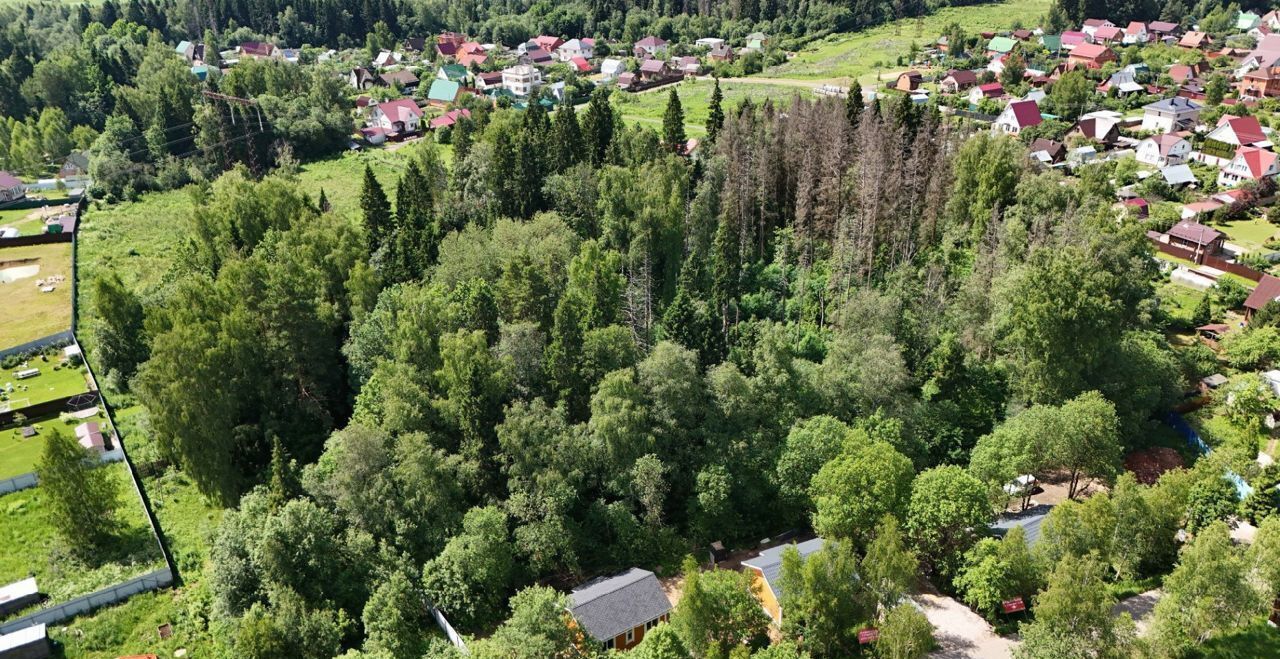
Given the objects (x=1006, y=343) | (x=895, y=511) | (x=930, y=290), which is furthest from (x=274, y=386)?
(x=1006, y=343)

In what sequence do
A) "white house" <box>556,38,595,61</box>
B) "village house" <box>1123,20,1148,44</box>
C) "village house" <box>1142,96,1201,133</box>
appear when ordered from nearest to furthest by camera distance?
"village house" <box>1142,96,1201,133</box> → "village house" <box>1123,20,1148,44</box> → "white house" <box>556,38,595,61</box>

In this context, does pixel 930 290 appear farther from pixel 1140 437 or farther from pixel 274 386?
pixel 274 386

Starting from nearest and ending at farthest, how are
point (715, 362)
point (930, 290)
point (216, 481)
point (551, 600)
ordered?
point (551, 600) → point (216, 481) → point (715, 362) → point (930, 290)

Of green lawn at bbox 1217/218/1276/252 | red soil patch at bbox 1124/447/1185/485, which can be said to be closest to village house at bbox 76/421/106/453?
red soil patch at bbox 1124/447/1185/485

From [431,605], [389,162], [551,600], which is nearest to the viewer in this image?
[551,600]

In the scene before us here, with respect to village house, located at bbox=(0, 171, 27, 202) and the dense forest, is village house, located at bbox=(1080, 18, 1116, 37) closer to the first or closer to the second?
the dense forest

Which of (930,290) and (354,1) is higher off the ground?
(354,1)
